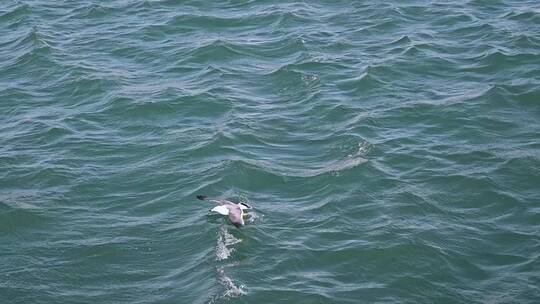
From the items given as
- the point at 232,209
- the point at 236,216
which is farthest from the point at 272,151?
the point at 236,216

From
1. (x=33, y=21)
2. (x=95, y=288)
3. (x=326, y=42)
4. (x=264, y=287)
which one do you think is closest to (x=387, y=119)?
(x=326, y=42)

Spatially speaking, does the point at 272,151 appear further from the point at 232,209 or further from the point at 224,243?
the point at 224,243

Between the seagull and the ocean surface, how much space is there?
0.64 meters

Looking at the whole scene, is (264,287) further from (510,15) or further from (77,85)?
(510,15)

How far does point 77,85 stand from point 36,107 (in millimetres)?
2007

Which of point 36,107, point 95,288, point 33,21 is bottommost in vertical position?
point 95,288

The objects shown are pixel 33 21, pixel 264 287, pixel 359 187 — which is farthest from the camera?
pixel 33 21

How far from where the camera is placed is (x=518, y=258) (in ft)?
77.5

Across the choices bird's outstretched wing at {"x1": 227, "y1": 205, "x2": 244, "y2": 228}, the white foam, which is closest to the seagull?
bird's outstretched wing at {"x1": 227, "y1": 205, "x2": 244, "y2": 228}

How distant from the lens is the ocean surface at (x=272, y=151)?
75.8ft

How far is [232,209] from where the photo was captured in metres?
24.0

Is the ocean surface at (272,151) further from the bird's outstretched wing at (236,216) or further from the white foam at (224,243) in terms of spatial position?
the bird's outstretched wing at (236,216)

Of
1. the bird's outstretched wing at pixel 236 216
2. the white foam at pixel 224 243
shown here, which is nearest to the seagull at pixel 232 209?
the bird's outstretched wing at pixel 236 216

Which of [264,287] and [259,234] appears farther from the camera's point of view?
[259,234]
